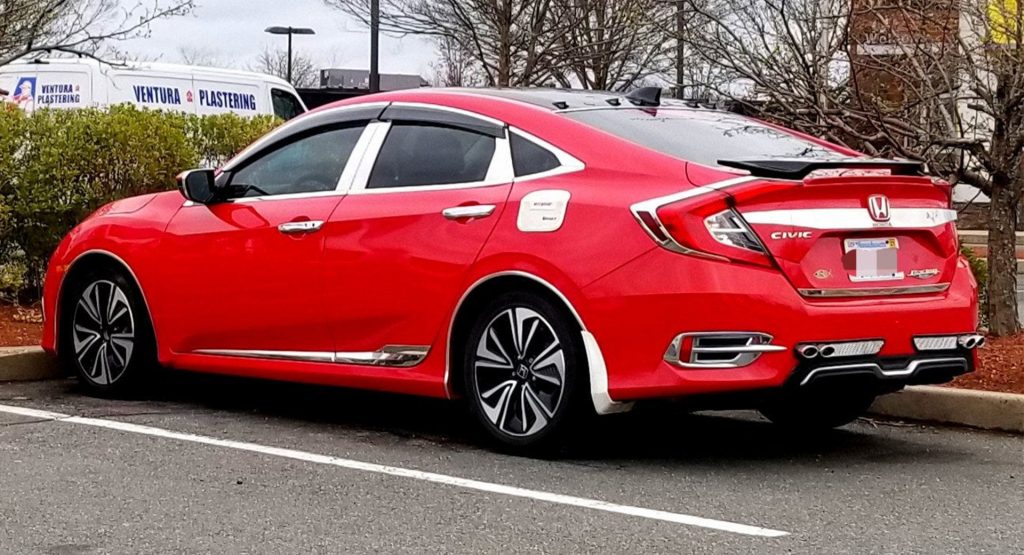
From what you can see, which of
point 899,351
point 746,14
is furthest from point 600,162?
point 746,14

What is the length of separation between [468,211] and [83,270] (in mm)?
2612

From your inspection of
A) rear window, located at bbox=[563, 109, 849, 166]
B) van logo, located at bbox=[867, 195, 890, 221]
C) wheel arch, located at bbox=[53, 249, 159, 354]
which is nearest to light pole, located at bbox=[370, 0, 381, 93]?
wheel arch, located at bbox=[53, 249, 159, 354]

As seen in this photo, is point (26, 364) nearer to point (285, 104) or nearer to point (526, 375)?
point (526, 375)

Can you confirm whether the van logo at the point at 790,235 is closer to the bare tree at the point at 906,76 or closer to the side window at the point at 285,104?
the bare tree at the point at 906,76

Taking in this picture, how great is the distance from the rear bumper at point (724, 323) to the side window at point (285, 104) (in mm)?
15838

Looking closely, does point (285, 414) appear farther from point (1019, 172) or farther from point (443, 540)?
point (1019, 172)

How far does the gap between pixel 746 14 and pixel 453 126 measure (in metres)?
3.08

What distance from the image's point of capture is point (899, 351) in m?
6.04

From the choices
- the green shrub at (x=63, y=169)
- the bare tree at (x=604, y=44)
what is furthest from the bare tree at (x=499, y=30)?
the green shrub at (x=63, y=169)

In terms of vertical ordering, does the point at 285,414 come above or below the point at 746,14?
below

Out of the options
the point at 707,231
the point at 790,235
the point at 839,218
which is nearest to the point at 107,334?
the point at 707,231

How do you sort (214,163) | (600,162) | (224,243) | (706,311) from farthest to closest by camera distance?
(214,163), (224,243), (600,162), (706,311)

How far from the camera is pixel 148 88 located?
19656 millimetres

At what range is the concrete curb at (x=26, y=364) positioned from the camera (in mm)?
8609
